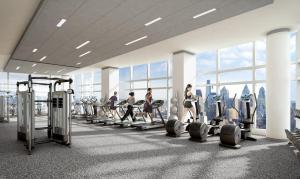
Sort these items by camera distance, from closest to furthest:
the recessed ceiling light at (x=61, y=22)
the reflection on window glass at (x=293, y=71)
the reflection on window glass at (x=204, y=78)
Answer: the recessed ceiling light at (x=61, y=22), the reflection on window glass at (x=293, y=71), the reflection on window glass at (x=204, y=78)

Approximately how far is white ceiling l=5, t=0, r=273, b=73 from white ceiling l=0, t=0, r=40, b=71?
0.24m

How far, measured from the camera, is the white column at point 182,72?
31.5ft

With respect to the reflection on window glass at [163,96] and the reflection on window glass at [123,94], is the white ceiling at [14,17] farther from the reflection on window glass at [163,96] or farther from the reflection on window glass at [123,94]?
the reflection on window glass at [123,94]

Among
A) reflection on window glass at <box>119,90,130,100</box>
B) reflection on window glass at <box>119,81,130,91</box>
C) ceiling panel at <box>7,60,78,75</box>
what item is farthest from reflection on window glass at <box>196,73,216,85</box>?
ceiling panel at <box>7,60,78,75</box>

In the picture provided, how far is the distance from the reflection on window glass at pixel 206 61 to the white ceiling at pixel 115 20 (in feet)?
11.6

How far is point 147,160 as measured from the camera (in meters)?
4.00

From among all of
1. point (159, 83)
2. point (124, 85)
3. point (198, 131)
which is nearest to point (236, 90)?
point (198, 131)

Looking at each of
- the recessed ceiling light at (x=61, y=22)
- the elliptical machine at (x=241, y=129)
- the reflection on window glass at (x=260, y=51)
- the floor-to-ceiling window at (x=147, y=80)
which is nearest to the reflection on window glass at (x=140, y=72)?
the floor-to-ceiling window at (x=147, y=80)

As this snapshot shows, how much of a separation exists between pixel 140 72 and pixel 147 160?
32.6ft

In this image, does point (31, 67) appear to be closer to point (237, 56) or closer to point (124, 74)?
point (124, 74)

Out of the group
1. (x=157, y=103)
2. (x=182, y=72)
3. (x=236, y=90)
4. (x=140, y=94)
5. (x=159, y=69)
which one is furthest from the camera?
(x=140, y=94)

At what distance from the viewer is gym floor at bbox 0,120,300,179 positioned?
329cm

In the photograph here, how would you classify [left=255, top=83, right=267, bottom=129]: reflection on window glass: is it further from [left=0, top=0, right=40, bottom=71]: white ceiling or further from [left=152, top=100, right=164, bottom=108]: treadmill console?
[left=0, top=0, right=40, bottom=71]: white ceiling

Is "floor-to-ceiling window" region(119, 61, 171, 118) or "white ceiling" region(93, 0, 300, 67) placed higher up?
"white ceiling" region(93, 0, 300, 67)
